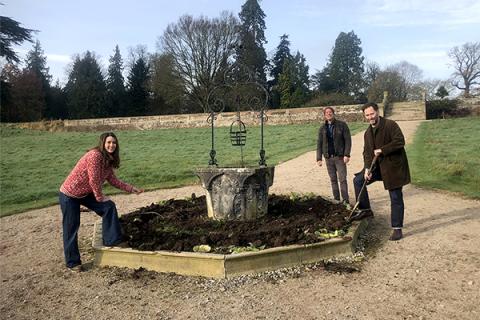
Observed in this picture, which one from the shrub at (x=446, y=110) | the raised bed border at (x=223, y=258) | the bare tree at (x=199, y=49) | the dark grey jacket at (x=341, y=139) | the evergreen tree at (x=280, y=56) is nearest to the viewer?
the raised bed border at (x=223, y=258)

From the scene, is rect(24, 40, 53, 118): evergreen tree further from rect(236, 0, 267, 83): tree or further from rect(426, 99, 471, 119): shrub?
rect(426, 99, 471, 119): shrub

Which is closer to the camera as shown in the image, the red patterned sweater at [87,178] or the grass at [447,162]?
the red patterned sweater at [87,178]

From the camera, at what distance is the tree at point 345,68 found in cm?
4900

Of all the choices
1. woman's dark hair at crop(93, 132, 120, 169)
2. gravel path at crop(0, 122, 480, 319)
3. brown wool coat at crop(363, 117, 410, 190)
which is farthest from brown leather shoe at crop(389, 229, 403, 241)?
woman's dark hair at crop(93, 132, 120, 169)

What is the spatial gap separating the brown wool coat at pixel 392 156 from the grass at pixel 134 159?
707cm

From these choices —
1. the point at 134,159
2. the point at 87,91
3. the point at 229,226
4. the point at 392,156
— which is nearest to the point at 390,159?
the point at 392,156

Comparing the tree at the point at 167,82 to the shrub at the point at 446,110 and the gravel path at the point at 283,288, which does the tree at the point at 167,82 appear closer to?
the shrub at the point at 446,110

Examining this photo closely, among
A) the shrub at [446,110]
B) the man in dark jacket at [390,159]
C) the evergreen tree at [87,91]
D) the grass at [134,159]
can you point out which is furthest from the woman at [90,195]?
the evergreen tree at [87,91]

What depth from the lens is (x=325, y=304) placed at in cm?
398

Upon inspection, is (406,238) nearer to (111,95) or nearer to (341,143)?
(341,143)

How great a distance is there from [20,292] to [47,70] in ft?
208

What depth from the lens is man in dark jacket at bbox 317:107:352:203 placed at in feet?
24.7

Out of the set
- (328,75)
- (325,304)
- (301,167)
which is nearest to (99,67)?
(328,75)

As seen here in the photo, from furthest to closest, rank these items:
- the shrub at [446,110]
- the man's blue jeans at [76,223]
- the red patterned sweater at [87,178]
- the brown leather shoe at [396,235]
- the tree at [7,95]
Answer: the shrub at [446,110], the tree at [7,95], the brown leather shoe at [396,235], the man's blue jeans at [76,223], the red patterned sweater at [87,178]
